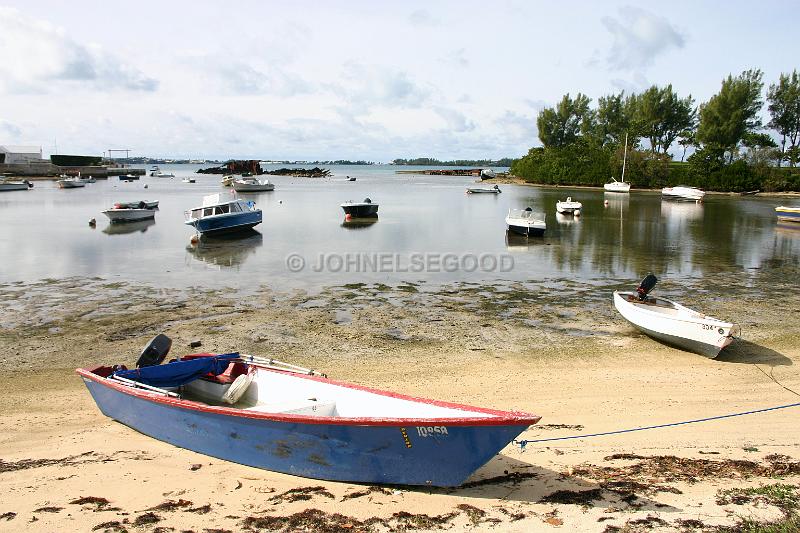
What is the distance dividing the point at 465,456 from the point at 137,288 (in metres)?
19.1

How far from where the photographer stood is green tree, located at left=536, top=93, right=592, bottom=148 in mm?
149500

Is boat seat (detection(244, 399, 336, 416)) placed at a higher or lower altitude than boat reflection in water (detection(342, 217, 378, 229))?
lower

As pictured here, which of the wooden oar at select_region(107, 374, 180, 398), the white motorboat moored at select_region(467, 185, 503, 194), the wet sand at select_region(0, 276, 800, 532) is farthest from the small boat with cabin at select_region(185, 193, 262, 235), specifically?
the white motorboat moored at select_region(467, 185, 503, 194)

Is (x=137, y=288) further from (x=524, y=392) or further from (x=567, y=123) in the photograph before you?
(x=567, y=123)

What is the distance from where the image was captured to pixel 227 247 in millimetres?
35469

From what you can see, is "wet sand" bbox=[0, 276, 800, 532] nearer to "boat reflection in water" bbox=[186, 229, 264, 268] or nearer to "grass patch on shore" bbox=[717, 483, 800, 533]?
"grass patch on shore" bbox=[717, 483, 800, 533]

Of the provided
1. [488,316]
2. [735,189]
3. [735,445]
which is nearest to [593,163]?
[735,189]

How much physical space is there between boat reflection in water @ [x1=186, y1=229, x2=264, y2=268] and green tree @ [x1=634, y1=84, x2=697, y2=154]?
105 metres

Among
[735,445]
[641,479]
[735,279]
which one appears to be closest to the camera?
A: [641,479]

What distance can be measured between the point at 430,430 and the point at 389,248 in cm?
2783

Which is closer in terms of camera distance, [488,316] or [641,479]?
[641,479]

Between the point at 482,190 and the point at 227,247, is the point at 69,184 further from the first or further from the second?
the point at 227,247

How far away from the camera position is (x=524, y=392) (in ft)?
40.3

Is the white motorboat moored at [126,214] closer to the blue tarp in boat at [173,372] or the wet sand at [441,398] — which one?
the wet sand at [441,398]
